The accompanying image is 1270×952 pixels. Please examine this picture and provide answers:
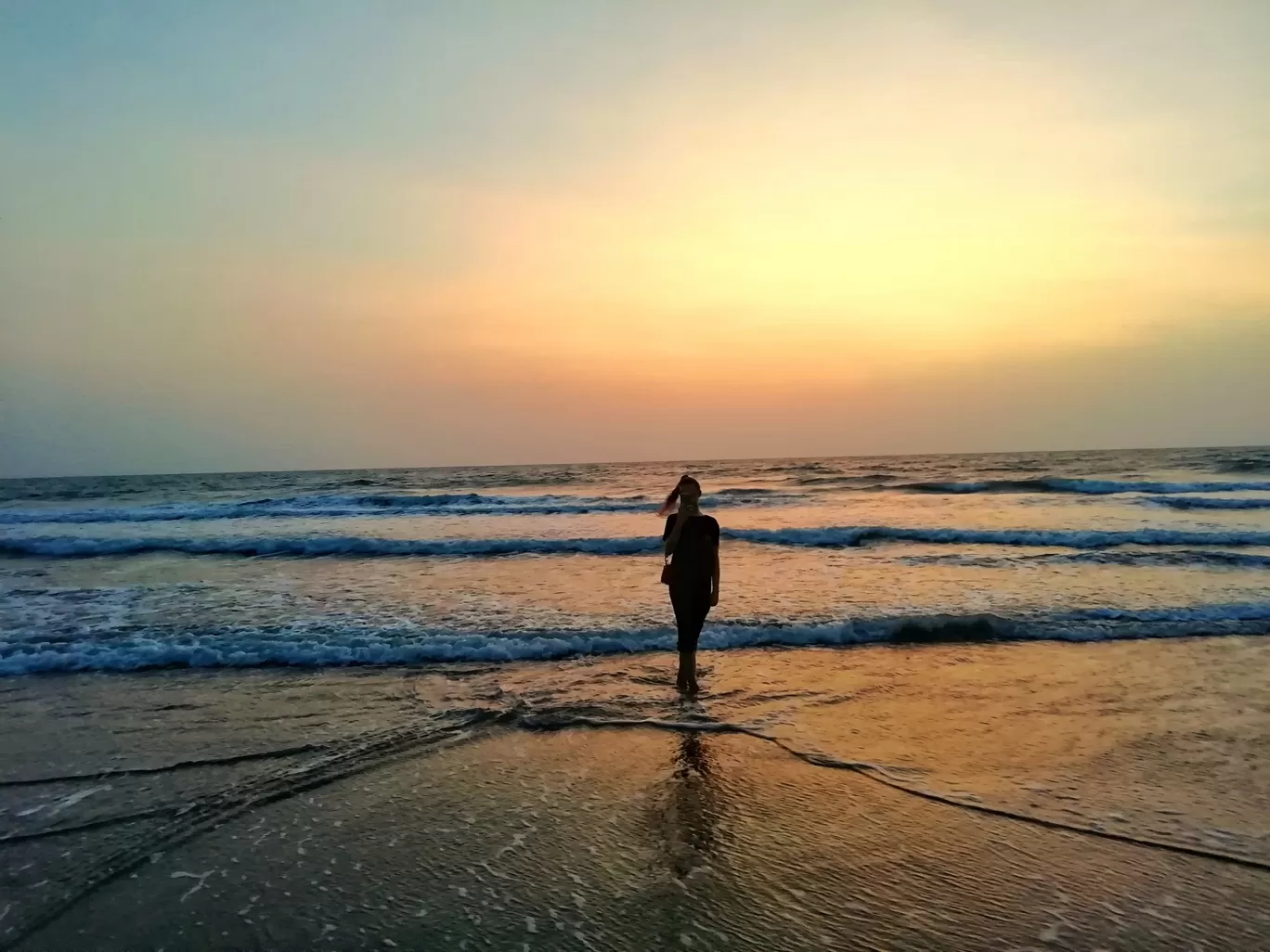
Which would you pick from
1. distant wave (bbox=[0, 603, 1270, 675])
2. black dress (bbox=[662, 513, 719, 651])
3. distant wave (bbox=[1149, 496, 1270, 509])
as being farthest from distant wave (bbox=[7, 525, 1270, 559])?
black dress (bbox=[662, 513, 719, 651])

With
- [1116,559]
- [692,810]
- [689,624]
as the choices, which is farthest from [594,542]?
[692,810]

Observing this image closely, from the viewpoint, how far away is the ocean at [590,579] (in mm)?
9867

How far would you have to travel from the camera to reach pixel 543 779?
17.9ft

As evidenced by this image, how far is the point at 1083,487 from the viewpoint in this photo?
3662 centimetres

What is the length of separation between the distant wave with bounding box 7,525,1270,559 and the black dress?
11987 millimetres

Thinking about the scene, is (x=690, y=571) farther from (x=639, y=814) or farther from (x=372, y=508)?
(x=372, y=508)

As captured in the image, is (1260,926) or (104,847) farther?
(104,847)

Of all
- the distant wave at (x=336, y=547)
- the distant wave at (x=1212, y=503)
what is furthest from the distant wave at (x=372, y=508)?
the distant wave at (x=1212, y=503)

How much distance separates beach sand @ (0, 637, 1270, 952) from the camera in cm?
367

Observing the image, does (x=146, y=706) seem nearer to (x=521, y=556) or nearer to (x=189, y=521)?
(x=521, y=556)

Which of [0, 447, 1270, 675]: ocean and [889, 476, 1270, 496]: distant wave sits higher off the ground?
[889, 476, 1270, 496]: distant wave

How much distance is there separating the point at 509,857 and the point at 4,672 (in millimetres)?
7478

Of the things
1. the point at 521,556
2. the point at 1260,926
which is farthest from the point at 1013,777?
the point at 521,556

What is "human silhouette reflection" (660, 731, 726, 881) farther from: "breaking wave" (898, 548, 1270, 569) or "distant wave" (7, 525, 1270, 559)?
"distant wave" (7, 525, 1270, 559)
